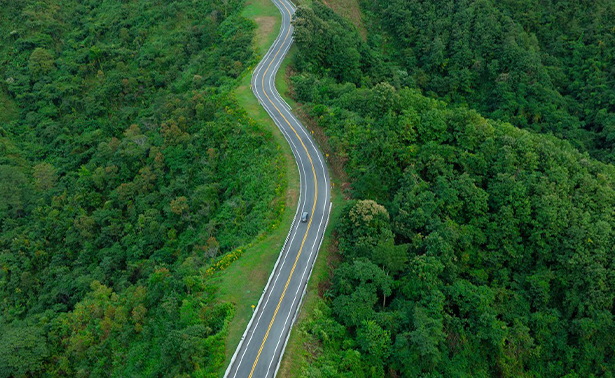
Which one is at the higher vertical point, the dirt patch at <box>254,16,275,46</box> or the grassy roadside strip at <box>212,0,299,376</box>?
the dirt patch at <box>254,16,275,46</box>

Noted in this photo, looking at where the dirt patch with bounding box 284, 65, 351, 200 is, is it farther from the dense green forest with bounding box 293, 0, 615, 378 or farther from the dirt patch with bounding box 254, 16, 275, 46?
the dirt patch with bounding box 254, 16, 275, 46

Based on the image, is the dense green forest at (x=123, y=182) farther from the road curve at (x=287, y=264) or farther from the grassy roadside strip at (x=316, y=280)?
the grassy roadside strip at (x=316, y=280)

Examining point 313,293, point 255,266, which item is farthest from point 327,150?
point 313,293

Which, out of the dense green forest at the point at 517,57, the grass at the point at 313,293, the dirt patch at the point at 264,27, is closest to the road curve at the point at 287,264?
the grass at the point at 313,293

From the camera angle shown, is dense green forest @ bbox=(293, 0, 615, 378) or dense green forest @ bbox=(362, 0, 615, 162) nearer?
dense green forest @ bbox=(293, 0, 615, 378)

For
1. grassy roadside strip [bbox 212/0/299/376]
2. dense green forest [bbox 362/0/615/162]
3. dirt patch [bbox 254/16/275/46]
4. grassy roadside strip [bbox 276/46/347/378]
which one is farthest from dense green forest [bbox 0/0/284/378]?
dense green forest [bbox 362/0/615/162]

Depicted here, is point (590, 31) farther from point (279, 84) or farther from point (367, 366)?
point (367, 366)
